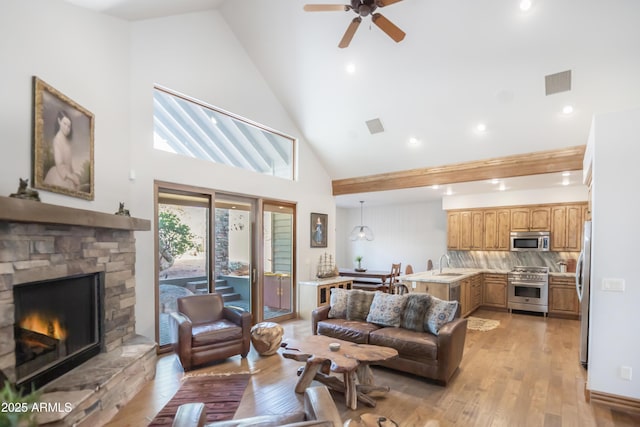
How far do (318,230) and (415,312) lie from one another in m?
3.52

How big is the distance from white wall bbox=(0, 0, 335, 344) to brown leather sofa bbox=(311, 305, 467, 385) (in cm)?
273

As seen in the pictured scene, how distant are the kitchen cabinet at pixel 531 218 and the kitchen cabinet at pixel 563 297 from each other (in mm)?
1040

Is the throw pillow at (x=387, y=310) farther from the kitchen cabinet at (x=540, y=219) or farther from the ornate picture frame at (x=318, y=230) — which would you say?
the kitchen cabinet at (x=540, y=219)

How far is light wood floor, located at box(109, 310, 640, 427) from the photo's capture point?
2.75 meters

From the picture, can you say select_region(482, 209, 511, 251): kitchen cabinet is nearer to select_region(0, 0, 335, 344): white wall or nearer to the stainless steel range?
the stainless steel range

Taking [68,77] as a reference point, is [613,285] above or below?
below

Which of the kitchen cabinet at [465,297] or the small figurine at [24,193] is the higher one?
the small figurine at [24,193]

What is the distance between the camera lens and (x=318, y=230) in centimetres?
706

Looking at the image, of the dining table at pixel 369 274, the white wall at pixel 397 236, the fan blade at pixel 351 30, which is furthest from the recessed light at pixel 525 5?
the white wall at pixel 397 236

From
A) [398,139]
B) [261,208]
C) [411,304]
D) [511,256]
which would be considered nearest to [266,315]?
[261,208]

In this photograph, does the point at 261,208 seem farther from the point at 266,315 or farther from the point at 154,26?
the point at 154,26

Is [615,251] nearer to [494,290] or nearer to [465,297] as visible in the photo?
[465,297]

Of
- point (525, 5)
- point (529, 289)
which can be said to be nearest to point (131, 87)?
point (525, 5)

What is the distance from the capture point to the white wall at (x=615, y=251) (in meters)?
2.89
